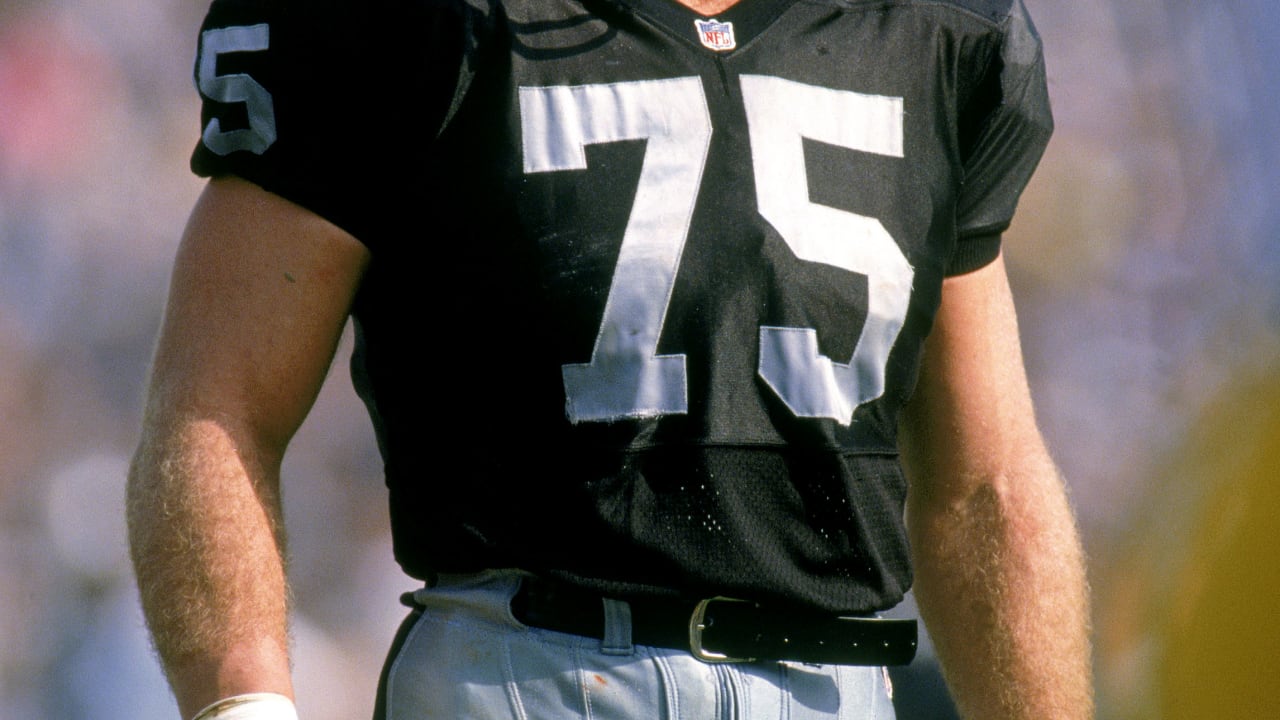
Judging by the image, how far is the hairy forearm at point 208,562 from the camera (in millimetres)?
1132

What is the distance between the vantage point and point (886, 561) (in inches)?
51.4

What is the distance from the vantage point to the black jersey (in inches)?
47.0

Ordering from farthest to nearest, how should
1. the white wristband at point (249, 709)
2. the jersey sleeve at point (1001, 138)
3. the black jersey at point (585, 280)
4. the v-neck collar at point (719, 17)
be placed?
the jersey sleeve at point (1001, 138) < the v-neck collar at point (719, 17) < the black jersey at point (585, 280) < the white wristband at point (249, 709)

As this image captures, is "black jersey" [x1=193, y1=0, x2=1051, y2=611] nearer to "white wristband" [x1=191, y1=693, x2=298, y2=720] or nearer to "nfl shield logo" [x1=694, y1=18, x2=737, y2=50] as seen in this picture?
"nfl shield logo" [x1=694, y1=18, x2=737, y2=50]

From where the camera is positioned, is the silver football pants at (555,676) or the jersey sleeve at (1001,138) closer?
the silver football pants at (555,676)

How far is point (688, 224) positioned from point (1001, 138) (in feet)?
1.41

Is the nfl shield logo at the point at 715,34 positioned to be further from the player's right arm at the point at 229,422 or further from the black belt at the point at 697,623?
the black belt at the point at 697,623

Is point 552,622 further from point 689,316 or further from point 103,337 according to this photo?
point 103,337

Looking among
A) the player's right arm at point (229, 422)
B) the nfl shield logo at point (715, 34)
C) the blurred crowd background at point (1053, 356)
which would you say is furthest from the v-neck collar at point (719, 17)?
the blurred crowd background at point (1053, 356)

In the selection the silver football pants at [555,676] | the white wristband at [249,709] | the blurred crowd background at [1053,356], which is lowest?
the blurred crowd background at [1053,356]

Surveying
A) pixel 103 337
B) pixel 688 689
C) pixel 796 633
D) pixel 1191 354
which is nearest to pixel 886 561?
pixel 796 633

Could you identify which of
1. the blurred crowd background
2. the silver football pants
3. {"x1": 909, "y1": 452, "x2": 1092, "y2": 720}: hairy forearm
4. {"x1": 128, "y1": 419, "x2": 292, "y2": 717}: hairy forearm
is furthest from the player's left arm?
the blurred crowd background

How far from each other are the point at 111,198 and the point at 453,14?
9.36ft

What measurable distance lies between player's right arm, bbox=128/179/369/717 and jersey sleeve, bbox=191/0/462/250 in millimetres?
27
